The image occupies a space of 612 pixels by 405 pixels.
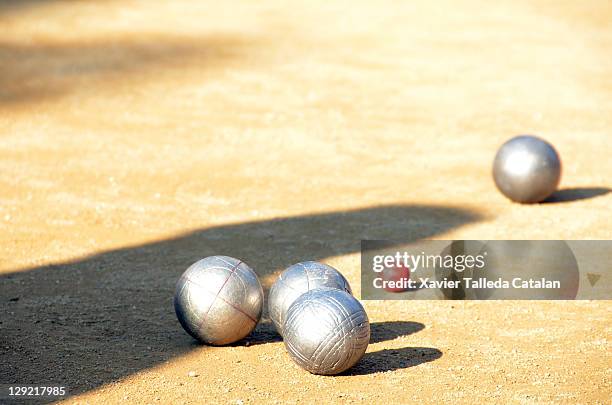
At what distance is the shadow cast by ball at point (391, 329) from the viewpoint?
942 centimetres

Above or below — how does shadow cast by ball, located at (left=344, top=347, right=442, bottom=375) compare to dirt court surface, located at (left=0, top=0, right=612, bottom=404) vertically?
below

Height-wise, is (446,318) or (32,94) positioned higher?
(32,94)

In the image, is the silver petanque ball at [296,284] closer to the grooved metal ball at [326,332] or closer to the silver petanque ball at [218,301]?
the silver petanque ball at [218,301]

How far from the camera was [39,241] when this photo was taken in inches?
489

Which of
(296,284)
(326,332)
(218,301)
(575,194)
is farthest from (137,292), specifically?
(575,194)

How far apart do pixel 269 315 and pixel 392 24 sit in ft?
57.6

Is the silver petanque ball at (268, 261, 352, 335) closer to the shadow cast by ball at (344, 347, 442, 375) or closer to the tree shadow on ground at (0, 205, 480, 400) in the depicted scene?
the tree shadow on ground at (0, 205, 480, 400)

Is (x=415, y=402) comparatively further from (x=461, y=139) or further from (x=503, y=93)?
(x=503, y=93)

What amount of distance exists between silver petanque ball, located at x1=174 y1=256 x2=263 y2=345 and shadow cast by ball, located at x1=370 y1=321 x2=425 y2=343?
52.3 inches

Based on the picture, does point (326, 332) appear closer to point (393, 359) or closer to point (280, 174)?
point (393, 359)

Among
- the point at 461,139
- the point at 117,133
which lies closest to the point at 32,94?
the point at 117,133

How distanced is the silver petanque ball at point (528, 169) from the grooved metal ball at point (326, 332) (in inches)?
251

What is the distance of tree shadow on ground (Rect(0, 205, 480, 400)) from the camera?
28.6ft

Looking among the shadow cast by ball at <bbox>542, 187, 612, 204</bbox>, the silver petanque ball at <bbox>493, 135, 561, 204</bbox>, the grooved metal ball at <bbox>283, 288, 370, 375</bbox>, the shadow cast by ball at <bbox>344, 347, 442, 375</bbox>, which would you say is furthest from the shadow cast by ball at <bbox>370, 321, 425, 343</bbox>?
the shadow cast by ball at <bbox>542, 187, 612, 204</bbox>
